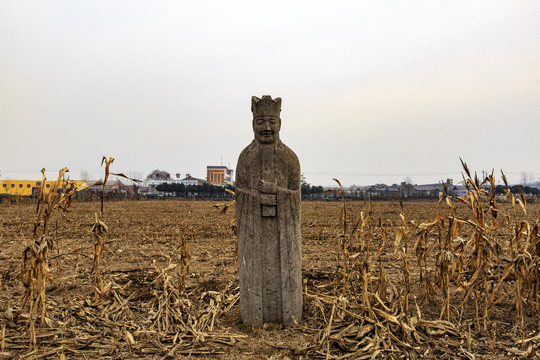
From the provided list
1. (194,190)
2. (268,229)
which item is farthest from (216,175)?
(268,229)

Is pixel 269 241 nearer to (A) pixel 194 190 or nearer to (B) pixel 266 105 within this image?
(B) pixel 266 105

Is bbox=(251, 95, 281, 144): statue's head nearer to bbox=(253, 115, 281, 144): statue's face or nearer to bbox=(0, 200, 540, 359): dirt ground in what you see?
bbox=(253, 115, 281, 144): statue's face

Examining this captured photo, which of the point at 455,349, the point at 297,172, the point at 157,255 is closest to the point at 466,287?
the point at 455,349

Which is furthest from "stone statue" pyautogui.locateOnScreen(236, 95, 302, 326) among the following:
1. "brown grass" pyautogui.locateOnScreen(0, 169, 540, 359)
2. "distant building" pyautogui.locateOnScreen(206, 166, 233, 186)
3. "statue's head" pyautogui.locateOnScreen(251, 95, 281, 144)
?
"distant building" pyautogui.locateOnScreen(206, 166, 233, 186)

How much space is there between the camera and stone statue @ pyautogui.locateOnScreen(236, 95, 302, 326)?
5.05 meters

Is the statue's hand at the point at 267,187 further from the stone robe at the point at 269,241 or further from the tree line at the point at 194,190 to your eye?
the tree line at the point at 194,190

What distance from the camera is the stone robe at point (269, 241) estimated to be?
5.05 m

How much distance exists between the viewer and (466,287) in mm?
4855

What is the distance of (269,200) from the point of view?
508 cm

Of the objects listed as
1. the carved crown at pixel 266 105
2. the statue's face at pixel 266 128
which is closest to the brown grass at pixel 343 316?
the statue's face at pixel 266 128

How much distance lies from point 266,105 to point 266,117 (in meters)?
0.16

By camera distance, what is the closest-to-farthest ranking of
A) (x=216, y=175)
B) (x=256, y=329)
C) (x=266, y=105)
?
(x=256, y=329) → (x=266, y=105) → (x=216, y=175)

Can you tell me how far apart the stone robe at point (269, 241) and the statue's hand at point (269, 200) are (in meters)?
0.06

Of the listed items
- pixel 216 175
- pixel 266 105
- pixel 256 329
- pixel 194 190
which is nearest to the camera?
pixel 256 329
